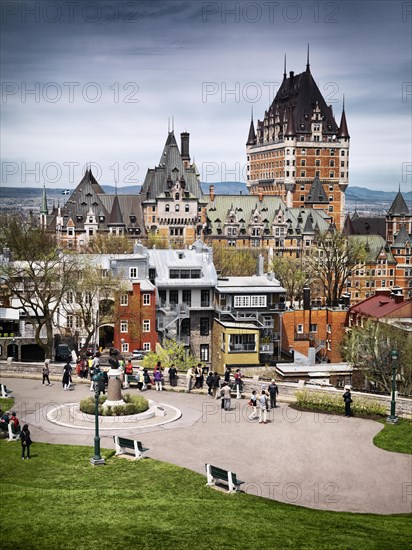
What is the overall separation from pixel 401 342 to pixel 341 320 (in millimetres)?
15571

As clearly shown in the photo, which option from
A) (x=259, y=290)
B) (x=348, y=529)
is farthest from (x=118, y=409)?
(x=259, y=290)

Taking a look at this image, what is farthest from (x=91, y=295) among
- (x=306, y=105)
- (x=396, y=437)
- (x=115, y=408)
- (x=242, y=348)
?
(x=306, y=105)

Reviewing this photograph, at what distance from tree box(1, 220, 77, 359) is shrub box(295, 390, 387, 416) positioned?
16135 millimetres

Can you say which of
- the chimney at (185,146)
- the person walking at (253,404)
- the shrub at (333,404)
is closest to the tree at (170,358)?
the person walking at (253,404)

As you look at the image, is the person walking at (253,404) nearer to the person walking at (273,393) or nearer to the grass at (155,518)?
the person walking at (273,393)

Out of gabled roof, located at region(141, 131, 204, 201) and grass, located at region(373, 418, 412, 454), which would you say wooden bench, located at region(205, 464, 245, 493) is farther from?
gabled roof, located at region(141, 131, 204, 201)

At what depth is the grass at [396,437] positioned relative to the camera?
2678 cm

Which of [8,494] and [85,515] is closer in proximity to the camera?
[85,515]

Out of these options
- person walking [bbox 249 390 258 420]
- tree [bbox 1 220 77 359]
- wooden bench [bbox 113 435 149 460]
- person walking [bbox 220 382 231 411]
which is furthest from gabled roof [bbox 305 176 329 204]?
wooden bench [bbox 113 435 149 460]

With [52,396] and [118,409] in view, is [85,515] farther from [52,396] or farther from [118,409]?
[52,396]

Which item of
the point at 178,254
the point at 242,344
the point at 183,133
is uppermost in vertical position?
the point at 183,133

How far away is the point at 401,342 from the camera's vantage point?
4144cm

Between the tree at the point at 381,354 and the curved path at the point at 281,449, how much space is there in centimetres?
928

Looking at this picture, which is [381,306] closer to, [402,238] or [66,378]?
[66,378]
